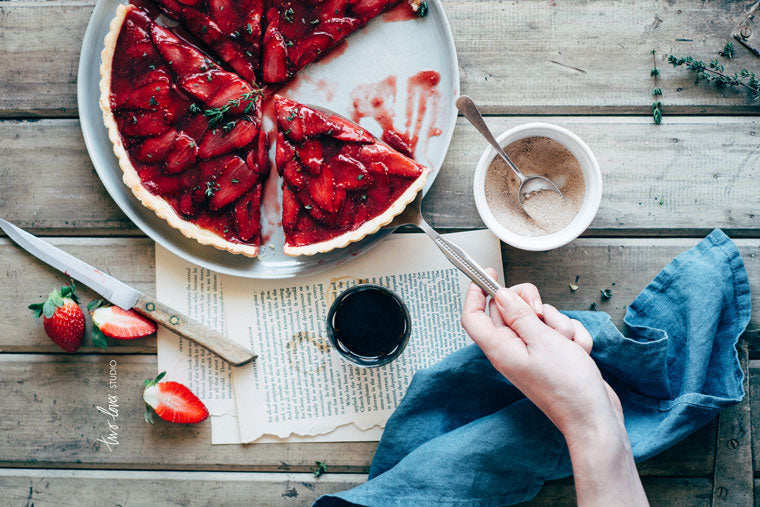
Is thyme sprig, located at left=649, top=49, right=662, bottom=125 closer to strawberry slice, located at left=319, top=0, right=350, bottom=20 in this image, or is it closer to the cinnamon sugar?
the cinnamon sugar

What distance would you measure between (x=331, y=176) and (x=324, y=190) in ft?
0.20

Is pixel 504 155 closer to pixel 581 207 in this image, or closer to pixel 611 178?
pixel 581 207

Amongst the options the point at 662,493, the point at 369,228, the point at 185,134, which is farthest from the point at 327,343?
the point at 662,493

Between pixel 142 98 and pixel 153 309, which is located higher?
pixel 142 98

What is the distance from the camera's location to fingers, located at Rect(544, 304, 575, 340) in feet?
5.73

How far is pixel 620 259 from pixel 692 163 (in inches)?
17.7

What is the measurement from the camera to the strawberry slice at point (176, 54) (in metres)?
2.07

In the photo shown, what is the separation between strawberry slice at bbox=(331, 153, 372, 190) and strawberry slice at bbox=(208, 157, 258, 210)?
292 millimetres

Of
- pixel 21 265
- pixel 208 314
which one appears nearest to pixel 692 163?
pixel 208 314

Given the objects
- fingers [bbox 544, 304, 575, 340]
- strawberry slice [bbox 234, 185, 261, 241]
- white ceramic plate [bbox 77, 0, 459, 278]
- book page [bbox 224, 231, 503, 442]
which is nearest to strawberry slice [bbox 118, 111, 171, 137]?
white ceramic plate [bbox 77, 0, 459, 278]

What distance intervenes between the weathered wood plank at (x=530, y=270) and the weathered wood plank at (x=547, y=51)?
512 mm

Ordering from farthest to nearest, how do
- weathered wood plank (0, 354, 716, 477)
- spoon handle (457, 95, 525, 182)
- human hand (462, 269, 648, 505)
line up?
weathered wood plank (0, 354, 716, 477), spoon handle (457, 95, 525, 182), human hand (462, 269, 648, 505)

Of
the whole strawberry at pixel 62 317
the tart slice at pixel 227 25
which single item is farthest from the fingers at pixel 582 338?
the whole strawberry at pixel 62 317

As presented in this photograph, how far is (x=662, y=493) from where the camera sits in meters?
2.14
